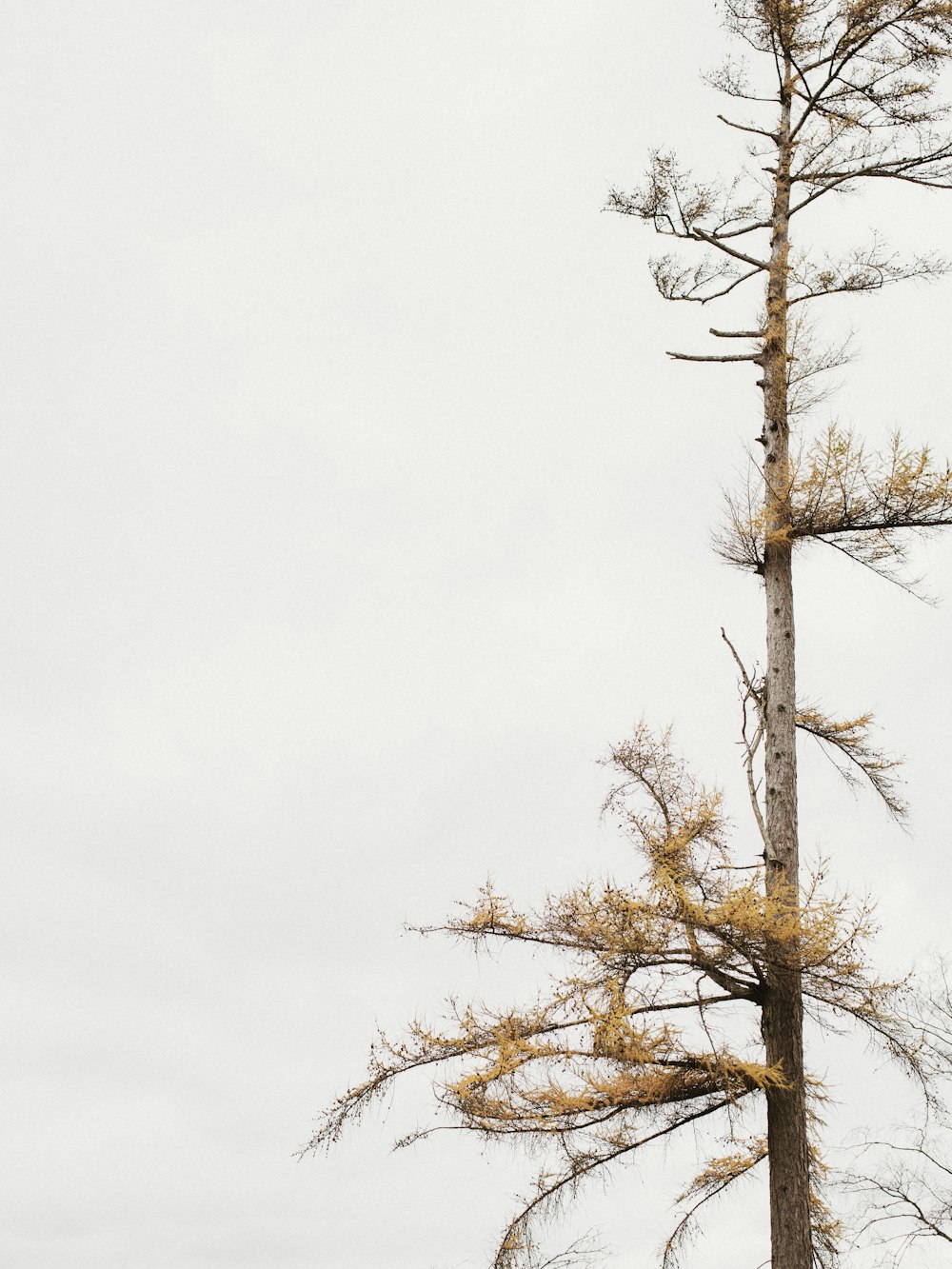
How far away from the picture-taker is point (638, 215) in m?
13.3

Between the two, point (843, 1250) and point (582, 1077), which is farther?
point (843, 1250)

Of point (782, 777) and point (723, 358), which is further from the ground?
point (723, 358)

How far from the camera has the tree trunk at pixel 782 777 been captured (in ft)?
33.3

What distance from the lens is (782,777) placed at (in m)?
11.6

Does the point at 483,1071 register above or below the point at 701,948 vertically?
below

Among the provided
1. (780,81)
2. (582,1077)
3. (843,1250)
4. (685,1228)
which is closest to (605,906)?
(582,1077)

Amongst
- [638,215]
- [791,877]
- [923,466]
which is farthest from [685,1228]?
[638,215]

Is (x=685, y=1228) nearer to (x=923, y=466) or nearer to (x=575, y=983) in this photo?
(x=575, y=983)

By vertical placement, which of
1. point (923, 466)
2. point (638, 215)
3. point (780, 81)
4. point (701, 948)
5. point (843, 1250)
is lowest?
point (843, 1250)

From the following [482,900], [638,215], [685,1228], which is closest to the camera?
[482,900]

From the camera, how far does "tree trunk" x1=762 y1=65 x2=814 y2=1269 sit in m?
10.2

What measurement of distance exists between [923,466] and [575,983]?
5.42 m

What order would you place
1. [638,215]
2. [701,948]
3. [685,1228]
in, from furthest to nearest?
[638,215], [685,1228], [701,948]

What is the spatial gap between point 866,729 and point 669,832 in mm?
2516
